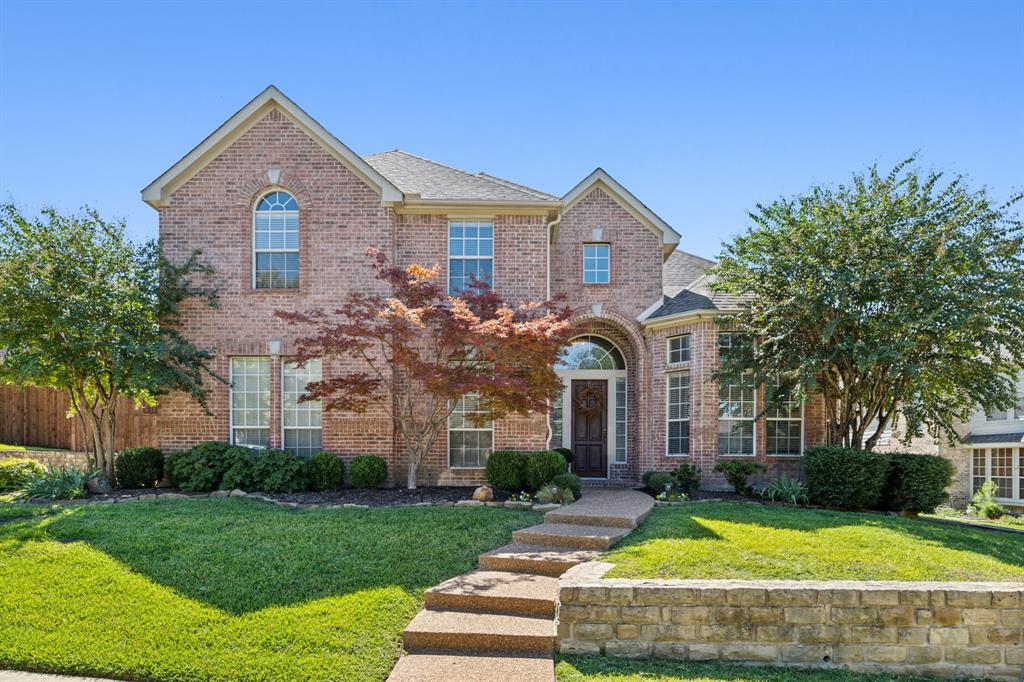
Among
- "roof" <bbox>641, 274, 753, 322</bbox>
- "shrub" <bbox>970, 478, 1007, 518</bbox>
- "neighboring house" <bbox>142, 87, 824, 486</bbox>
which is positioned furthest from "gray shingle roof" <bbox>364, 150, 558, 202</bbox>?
"shrub" <bbox>970, 478, 1007, 518</bbox>

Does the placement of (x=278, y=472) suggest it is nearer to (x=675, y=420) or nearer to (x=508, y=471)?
(x=508, y=471)

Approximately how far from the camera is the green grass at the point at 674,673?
558 centimetres

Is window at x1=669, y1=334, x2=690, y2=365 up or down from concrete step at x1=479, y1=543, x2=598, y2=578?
up

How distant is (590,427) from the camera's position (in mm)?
15883

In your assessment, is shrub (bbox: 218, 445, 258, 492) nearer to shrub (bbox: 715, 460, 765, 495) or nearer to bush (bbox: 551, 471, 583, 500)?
bush (bbox: 551, 471, 583, 500)

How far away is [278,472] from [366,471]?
1580 millimetres

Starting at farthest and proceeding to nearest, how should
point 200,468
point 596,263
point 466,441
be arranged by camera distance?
1. point 596,263
2. point 466,441
3. point 200,468

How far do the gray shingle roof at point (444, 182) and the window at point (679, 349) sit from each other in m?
4.15

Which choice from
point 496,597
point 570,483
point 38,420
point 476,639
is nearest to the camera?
point 476,639

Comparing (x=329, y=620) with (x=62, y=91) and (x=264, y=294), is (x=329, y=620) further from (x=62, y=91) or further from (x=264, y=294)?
(x=62, y=91)

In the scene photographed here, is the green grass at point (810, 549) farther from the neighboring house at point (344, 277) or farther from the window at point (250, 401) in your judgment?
the window at point (250, 401)

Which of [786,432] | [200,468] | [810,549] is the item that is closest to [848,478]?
[786,432]

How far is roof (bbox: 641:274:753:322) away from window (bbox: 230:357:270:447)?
8.45 m

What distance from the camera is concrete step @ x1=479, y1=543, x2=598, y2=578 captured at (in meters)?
7.39
